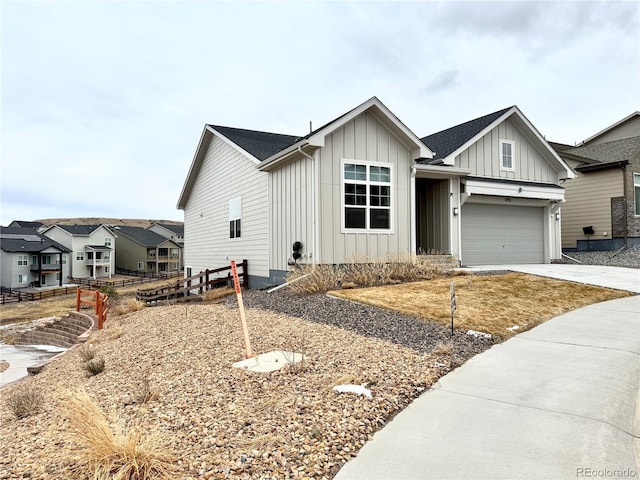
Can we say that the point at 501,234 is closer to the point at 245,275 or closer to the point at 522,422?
the point at 245,275

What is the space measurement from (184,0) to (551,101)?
15.4 m

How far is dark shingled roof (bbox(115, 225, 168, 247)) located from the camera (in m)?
56.7

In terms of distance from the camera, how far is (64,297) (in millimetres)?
36188

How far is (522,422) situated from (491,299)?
4.92 m

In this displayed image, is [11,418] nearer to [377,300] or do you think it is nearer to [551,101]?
[377,300]

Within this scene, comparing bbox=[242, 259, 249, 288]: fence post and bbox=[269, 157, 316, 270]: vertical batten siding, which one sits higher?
bbox=[269, 157, 316, 270]: vertical batten siding

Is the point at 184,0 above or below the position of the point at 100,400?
above

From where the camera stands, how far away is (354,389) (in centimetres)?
388

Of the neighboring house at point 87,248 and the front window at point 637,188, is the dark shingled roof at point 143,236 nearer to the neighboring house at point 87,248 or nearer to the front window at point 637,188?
the neighboring house at point 87,248

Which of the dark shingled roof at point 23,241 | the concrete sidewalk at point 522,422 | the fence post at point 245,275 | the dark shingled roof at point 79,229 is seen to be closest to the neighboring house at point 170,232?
the dark shingled roof at point 79,229

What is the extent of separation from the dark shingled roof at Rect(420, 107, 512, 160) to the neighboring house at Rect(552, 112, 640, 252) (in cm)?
673

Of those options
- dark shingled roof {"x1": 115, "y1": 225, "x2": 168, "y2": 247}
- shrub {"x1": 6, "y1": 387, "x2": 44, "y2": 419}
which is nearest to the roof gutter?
shrub {"x1": 6, "y1": 387, "x2": 44, "y2": 419}

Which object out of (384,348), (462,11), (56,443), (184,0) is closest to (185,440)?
(56,443)

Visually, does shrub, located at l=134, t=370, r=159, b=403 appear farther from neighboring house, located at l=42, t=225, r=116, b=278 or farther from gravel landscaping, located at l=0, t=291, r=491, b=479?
neighboring house, located at l=42, t=225, r=116, b=278
